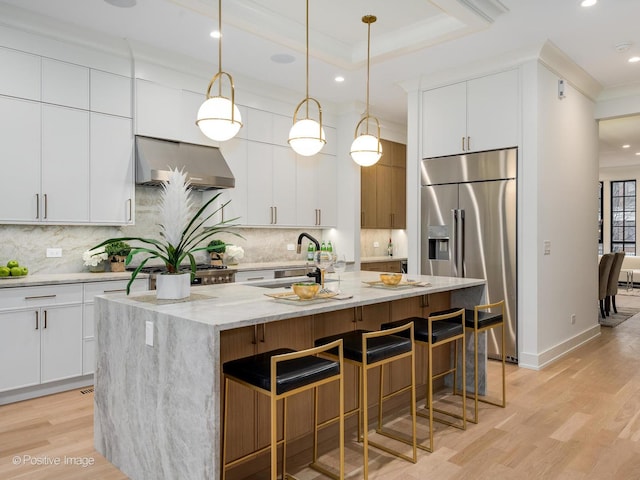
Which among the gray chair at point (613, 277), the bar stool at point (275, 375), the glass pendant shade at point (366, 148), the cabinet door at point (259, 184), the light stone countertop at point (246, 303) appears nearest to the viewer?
the bar stool at point (275, 375)

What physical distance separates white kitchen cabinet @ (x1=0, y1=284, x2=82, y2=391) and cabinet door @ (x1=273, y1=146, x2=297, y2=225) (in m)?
2.46

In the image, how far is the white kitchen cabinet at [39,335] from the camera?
3373 millimetres

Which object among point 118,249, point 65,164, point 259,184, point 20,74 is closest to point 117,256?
point 118,249

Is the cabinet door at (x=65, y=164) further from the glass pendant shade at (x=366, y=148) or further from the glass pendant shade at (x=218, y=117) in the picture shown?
the glass pendant shade at (x=366, y=148)

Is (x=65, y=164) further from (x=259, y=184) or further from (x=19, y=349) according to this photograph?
(x=259, y=184)

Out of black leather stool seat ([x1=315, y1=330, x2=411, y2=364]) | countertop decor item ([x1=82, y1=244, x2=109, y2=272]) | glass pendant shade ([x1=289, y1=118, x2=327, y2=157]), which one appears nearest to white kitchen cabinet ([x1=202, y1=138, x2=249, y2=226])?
countertop decor item ([x1=82, y1=244, x2=109, y2=272])

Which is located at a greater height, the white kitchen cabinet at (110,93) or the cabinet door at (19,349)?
the white kitchen cabinet at (110,93)

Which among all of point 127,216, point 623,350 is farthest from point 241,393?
point 623,350

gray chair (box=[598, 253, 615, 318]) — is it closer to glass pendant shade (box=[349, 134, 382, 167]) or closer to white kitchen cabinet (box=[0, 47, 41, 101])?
glass pendant shade (box=[349, 134, 382, 167])

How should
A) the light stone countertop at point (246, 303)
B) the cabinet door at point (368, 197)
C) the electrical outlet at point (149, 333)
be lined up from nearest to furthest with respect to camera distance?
1. the light stone countertop at point (246, 303)
2. the electrical outlet at point (149, 333)
3. the cabinet door at point (368, 197)

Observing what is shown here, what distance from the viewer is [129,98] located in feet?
14.0

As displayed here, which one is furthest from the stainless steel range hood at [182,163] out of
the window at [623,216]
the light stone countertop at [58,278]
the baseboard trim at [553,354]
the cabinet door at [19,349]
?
the window at [623,216]

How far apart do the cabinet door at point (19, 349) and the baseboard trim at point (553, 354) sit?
13.4 ft

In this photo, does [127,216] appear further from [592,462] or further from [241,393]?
[592,462]
